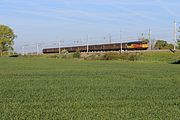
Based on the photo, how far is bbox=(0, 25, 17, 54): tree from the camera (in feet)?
377

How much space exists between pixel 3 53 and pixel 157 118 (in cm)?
11681

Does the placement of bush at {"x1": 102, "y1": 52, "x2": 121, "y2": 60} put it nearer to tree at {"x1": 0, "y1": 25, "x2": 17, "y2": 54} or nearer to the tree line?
the tree line

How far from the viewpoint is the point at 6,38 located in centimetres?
11581

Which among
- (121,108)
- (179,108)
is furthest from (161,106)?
(121,108)

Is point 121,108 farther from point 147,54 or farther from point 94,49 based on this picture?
point 94,49

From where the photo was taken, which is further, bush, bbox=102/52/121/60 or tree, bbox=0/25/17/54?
tree, bbox=0/25/17/54

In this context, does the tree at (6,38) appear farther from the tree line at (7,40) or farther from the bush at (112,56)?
the bush at (112,56)

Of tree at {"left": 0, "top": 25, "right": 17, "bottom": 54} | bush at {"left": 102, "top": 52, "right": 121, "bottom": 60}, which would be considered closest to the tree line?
tree at {"left": 0, "top": 25, "right": 17, "bottom": 54}

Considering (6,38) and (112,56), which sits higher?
(6,38)

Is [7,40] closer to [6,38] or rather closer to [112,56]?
[6,38]

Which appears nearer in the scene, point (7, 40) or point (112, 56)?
point (112, 56)

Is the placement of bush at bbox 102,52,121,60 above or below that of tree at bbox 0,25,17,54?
below

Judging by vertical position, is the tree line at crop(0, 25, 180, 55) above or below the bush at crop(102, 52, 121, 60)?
above

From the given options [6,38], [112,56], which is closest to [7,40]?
[6,38]
